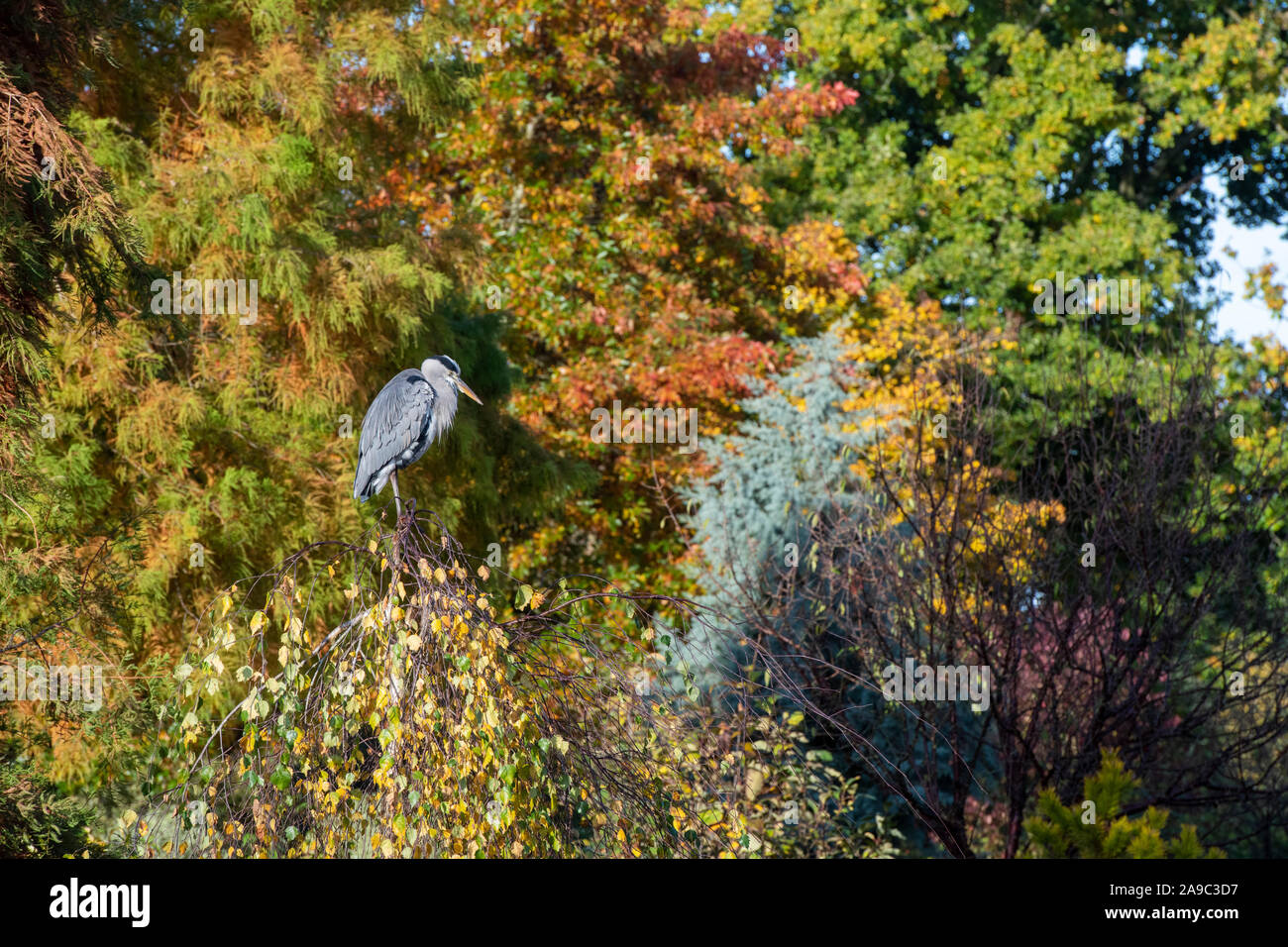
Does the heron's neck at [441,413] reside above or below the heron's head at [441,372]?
below

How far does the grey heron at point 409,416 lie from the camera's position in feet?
13.1

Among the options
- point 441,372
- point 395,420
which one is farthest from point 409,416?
point 441,372

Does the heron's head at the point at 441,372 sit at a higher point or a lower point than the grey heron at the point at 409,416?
higher

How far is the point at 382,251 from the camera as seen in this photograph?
786 cm

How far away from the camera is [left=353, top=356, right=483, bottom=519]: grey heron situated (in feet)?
13.1

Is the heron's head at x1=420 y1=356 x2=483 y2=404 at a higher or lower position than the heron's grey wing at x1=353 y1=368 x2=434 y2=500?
higher

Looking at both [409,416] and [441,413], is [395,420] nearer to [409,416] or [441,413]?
[409,416]

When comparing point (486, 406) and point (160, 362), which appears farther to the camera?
point (486, 406)

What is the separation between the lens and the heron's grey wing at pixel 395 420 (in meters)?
4.02

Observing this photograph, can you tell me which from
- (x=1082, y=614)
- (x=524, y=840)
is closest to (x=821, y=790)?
(x=1082, y=614)

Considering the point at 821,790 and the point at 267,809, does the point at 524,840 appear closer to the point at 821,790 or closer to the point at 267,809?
the point at 267,809

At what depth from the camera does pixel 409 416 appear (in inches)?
159

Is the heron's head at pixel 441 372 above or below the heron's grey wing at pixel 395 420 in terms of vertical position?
above
